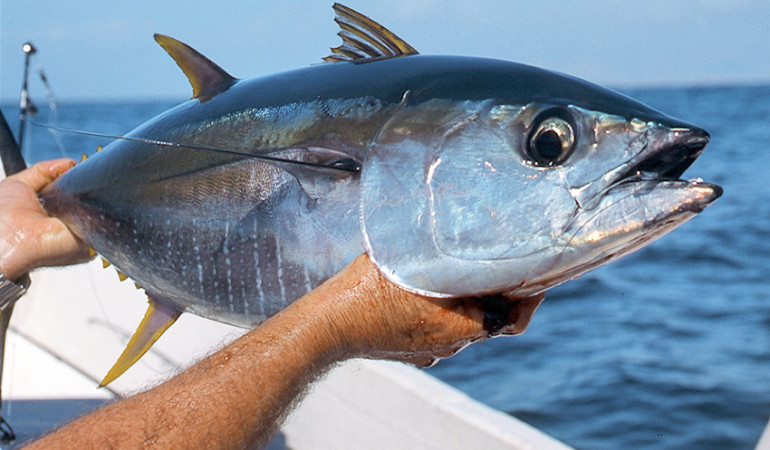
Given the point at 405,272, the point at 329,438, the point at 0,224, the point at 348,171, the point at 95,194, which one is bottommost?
the point at 329,438

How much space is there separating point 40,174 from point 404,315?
1.84m

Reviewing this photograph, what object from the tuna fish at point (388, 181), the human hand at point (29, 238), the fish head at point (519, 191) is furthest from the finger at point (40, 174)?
the fish head at point (519, 191)

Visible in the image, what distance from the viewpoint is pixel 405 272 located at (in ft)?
4.83

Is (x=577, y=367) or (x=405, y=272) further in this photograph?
(x=577, y=367)

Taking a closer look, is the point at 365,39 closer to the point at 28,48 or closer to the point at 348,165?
the point at 348,165

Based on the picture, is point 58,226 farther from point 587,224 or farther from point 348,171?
point 587,224

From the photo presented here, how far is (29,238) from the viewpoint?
101 inches

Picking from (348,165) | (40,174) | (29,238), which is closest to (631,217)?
(348,165)

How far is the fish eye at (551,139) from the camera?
138 cm

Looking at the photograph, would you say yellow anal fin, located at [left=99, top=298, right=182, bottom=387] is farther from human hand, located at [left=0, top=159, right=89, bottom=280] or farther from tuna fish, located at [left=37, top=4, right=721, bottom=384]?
human hand, located at [left=0, top=159, right=89, bottom=280]

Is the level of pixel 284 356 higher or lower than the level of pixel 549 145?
lower

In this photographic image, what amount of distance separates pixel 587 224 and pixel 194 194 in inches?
38.6

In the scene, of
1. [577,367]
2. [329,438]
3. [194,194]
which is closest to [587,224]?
[194,194]

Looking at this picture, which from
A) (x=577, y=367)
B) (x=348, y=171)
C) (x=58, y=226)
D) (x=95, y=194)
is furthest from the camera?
(x=577, y=367)
